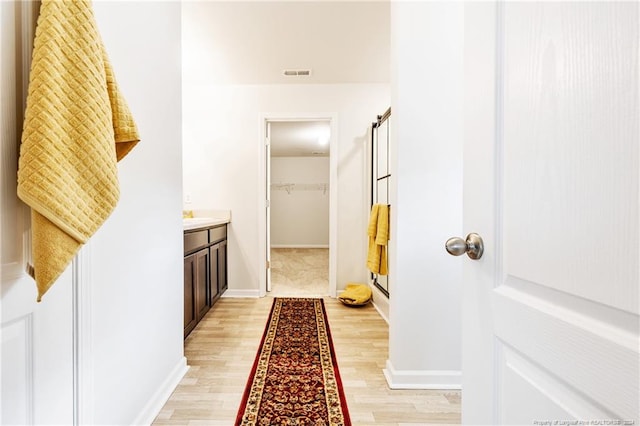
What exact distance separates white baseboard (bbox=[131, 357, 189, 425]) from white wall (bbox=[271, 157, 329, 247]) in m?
5.73

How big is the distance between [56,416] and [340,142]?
2.93 m

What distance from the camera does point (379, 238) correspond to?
8.52 feet

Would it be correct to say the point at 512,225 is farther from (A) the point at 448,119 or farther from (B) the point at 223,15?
(B) the point at 223,15

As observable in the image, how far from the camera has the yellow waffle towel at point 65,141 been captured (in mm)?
668

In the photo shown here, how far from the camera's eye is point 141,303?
4.39 feet

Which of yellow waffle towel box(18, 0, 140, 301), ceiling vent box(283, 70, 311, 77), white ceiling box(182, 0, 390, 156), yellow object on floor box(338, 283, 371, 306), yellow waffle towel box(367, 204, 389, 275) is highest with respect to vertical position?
white ceiling box(182, 0, 390, 156)

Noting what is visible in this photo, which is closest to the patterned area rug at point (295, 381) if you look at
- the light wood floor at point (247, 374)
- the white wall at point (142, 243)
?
the light wood floor at point (247, 374)

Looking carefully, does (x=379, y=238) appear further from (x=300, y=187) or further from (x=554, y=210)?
(x=300, y=187)

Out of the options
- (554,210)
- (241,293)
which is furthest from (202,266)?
(554,210)

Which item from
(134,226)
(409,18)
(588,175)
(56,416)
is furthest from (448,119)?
(56,416)

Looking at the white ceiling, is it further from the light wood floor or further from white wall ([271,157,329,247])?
white wall ([271,157,329,247])

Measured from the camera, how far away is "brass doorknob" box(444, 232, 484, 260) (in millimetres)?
676

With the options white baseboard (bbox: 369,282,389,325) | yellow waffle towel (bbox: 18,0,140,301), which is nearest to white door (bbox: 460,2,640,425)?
yellow waffle towel (bbox: 18,0,140,301)

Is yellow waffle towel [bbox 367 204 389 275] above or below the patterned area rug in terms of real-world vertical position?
above
